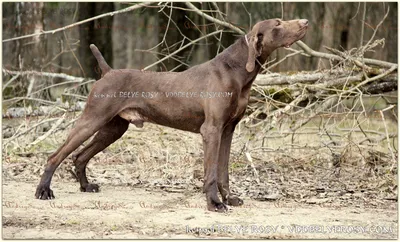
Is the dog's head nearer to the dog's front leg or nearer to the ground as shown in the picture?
the dog's front leg

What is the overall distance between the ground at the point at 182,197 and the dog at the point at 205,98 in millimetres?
457

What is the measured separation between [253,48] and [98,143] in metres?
2.21

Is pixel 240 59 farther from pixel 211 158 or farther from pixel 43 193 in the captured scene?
pixel 43 193

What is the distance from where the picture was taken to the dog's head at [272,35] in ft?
23.7

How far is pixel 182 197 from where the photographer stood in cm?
797

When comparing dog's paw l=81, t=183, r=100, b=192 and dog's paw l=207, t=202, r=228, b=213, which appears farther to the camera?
dog's paw l=81, t=183, r=100, b=192

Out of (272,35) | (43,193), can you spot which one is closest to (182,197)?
(43,193)

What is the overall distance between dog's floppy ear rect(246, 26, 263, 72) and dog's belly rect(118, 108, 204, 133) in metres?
0.74

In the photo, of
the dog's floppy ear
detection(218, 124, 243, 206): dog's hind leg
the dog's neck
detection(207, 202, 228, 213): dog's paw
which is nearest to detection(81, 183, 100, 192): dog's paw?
detection(218, 124, 243, 206): dog's hind leg

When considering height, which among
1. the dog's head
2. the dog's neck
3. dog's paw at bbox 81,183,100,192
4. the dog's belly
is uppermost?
the dog's head

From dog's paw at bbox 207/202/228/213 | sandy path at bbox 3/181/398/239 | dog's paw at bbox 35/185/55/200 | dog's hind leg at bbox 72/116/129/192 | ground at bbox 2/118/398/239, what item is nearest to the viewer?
sandy path at bbox 3/181/398/239

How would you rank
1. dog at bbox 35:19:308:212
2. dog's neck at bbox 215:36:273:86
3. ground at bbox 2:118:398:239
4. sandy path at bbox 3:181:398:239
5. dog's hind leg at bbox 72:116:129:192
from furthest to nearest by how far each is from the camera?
dog's hind leg at bbox 72:116:129:192 < dog's neck at bbox 215:36:273:86 < dog at bbox 35:19:308:212 < ground at bbox 2:118:398:239 < sandy path at bbox 3:181:398:239

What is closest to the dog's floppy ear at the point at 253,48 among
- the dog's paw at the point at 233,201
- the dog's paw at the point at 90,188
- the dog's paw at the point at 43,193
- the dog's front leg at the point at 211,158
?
the dog's front leg at the point at 211,158

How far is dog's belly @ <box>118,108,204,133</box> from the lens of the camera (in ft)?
24.3
